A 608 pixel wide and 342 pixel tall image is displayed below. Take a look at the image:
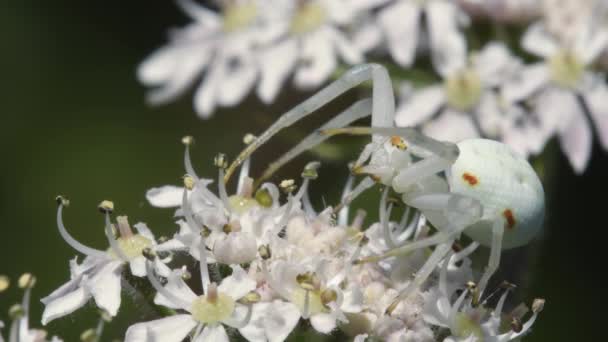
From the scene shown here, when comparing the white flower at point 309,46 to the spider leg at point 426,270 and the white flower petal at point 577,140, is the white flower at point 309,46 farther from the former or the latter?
the spider leg at point 426,270

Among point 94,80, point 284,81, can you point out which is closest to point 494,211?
point 284,81

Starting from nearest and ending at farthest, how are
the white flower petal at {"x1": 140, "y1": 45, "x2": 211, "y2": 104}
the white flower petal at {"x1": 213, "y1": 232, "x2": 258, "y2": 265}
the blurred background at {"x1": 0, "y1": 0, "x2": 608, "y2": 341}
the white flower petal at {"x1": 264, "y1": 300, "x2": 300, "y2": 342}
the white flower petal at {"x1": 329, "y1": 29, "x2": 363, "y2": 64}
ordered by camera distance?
the white flower petal at {"x1": 264, "y1": 300, "x2": 300, "y2": 342} → the white flower petal at {"x1": 213, "y1": 232, "x2": 258, "y2": 265} → the white flower petal at {"x1": 329, "y1": 29, "x2": 363, "y2": 64} → the blurred background at {"x1": 0, "y1": 0, "x2": 608, "y2": 341} → the white flower petal at {"x1": 140, "y1": 45, "x2": 211, "y2": 104}

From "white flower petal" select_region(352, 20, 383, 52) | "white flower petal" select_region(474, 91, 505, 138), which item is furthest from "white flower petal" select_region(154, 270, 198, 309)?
"white flower petal" select_region(352, 20, 383, 52)

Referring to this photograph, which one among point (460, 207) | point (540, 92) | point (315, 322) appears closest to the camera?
point (315, 322)

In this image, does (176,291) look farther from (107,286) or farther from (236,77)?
(236,77)

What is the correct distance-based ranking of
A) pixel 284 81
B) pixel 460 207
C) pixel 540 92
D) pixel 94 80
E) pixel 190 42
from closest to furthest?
pixel 460 207 → pixel 540 92 → pixel 284 81 → pixel 190 42 → pixel 94 80

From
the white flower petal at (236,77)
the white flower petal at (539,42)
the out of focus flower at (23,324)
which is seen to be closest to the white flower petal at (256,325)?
the out of focus flower at (23,324)

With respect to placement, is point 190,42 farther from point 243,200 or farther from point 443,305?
point 443,305

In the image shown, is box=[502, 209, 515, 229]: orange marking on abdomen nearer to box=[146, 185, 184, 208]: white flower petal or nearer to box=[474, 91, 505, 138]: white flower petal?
box=[146, 185, 184, 208]: white flower petal
